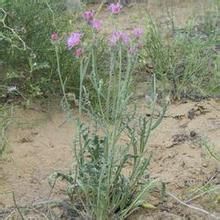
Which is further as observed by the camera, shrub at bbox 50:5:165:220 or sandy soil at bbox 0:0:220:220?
sandy soil at bbox 0:0:220:220

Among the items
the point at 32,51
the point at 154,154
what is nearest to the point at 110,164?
the point at 154,154

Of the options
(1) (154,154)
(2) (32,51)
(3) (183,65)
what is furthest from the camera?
(3) (183,65)

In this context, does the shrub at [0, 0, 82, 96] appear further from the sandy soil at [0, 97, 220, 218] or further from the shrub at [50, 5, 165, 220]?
A: the shrub at [50, 5, 165, 220]

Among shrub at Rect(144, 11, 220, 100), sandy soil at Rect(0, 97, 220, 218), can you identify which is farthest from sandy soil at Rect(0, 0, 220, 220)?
shrub at Rect(144, 11, 220, 100)

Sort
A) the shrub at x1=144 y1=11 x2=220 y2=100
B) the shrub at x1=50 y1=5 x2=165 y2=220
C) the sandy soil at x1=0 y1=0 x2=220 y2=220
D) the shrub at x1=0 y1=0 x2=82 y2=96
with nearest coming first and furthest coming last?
1. the shrub at x1=50 y1=5 x2=165 y2=220
2. the sandy soil at x1=0 y1=0 x2=220 y2=220
3. the shrub at x1=0 y1=0 x2=82 y2=96
4. the shrub at x1=144 y1=11 x2=220 y2=100

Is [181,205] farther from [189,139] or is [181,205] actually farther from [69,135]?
[69,135]

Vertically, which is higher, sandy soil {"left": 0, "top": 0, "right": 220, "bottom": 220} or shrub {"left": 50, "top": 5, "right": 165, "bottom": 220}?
shrub {"left": 50, "top": 5, "right": 165, "bottom": 220}

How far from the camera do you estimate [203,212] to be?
2590mm

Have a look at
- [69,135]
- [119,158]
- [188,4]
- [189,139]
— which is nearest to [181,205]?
[119,158]

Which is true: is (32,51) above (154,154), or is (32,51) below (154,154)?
above

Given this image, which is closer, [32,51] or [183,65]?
[32,51]

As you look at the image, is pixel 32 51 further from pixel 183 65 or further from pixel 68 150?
pixel 183 65

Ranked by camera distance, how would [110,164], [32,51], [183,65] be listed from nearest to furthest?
1. [110,164]
2. [32,51]
3. [183,65]

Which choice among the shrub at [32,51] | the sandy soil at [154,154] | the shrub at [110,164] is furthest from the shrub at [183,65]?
the shrub at [110,164]
